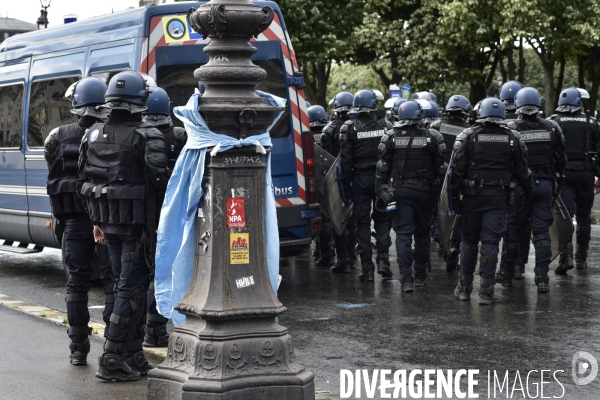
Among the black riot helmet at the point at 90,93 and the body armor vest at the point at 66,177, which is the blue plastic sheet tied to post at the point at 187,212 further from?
the black riot helmet at the point at 90,93

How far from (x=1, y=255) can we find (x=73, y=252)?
27.3 ft

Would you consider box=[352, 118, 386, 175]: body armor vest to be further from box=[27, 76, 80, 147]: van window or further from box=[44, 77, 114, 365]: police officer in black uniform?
box=[44, 77, 114, 365]: police officer in black uniform

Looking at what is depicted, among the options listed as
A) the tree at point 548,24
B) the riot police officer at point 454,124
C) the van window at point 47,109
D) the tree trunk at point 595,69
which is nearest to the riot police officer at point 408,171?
the riot police officer at point 454,124

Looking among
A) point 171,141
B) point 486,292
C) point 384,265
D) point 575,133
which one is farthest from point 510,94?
point 171,141

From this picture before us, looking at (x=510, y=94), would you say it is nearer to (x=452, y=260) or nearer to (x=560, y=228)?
(x=560, y=228)

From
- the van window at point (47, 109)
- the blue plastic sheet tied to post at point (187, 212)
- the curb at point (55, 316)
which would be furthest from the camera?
the van window at point (47, 109)

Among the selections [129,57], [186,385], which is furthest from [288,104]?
[186,385]

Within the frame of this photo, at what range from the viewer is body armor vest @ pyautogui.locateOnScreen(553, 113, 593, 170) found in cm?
1238

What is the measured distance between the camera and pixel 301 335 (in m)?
8.98

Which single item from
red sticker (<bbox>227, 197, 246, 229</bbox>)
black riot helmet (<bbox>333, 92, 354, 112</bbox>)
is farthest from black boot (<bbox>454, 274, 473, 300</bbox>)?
red sticker (<bbox>227, 197, 246, 229</bbox>)

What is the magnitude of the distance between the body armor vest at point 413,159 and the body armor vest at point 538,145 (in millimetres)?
955

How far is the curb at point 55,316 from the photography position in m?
8.14

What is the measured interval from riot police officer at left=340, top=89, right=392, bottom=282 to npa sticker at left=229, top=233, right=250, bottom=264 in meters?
6.14

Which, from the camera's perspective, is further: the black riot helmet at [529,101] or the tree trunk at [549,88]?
the tree trunk at [549,88]
